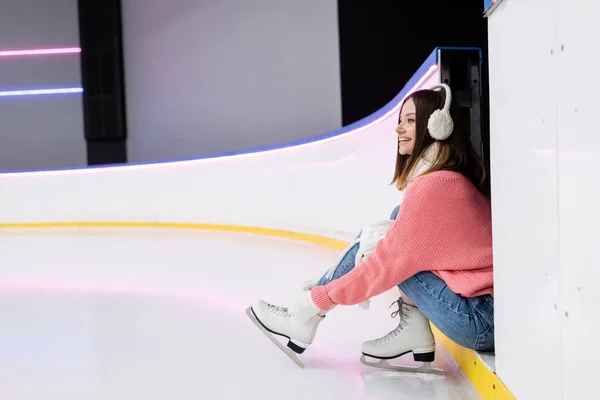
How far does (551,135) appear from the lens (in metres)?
0.90

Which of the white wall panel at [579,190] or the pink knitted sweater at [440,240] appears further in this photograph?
the pink knitted sweater at [440,240]

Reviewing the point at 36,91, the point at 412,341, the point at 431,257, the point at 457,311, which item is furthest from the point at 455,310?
the point at 36,91

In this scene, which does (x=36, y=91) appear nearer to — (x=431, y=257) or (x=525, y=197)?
(x=431, y=257)

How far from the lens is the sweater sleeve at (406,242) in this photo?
54.6 inches

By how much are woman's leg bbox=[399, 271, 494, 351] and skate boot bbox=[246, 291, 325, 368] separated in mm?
259

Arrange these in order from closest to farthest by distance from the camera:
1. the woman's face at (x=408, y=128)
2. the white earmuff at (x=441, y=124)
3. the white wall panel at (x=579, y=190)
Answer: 1. the white wall panel at (x=579, y=190)
2. the white earmuff at (x=441, y=124)
3. the woman's face at (x=408, y=128)

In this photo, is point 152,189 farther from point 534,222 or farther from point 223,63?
point 534,222

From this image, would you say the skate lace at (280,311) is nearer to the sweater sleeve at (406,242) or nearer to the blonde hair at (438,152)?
the sweater sleeve at (406,242)

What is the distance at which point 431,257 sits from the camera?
1.39m

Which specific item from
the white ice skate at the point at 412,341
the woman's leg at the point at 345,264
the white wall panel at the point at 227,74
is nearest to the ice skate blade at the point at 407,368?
the white ice skate at the point at 412,341

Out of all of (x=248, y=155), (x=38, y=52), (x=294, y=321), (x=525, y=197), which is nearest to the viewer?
(x=525, y=197)

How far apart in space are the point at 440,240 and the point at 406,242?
7 centimetres

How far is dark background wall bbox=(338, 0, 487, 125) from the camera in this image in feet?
21.5

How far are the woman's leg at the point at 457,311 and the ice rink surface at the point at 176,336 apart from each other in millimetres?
136
